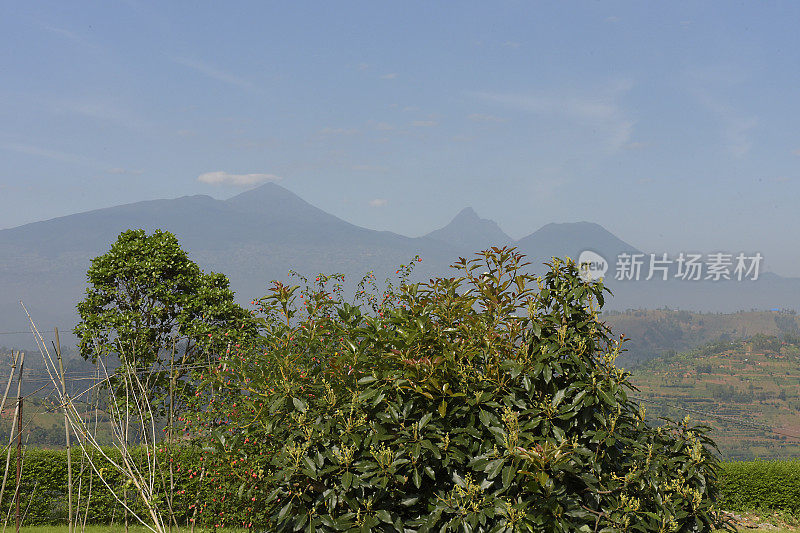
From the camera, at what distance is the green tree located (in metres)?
10.8

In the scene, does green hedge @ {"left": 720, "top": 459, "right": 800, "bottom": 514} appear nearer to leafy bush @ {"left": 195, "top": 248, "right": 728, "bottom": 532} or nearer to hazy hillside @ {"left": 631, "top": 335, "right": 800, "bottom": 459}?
leafy bush @ {"left": 195, "top": 248, "right": 728, "bottom": 532}

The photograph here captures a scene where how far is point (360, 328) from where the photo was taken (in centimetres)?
423

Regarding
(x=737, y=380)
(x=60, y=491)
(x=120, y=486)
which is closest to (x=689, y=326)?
(x=737, y=380)

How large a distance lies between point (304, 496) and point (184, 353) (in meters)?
8.08

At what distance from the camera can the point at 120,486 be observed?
7926 mm

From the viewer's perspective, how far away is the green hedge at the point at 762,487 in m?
9.79

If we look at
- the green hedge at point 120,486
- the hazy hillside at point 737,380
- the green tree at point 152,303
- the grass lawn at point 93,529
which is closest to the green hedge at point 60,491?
the green hedge at point 120,486

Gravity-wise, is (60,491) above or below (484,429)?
below

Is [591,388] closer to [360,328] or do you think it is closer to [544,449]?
[544,449]

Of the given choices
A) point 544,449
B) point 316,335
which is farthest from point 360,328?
point 544,449

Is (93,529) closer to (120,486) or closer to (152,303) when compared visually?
(120,486)

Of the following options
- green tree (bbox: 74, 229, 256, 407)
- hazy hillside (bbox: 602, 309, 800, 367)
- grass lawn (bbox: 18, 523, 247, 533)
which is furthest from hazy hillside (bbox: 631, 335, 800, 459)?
grass lawn (bbox: 18, 523, 247, 533)

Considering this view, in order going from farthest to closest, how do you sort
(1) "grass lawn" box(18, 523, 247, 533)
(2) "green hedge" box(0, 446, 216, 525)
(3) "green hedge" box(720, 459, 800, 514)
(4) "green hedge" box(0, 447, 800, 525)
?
(3) "green hedge" box(720, 459, 800, 514), (2) "green hedge" box(0, 446, 216, 525), (4) "green hedge" box(0, 447, 800, 525), (1) "grass lawn" box(18, 523, 247, 533)

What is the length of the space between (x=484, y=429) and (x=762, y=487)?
336 inches
